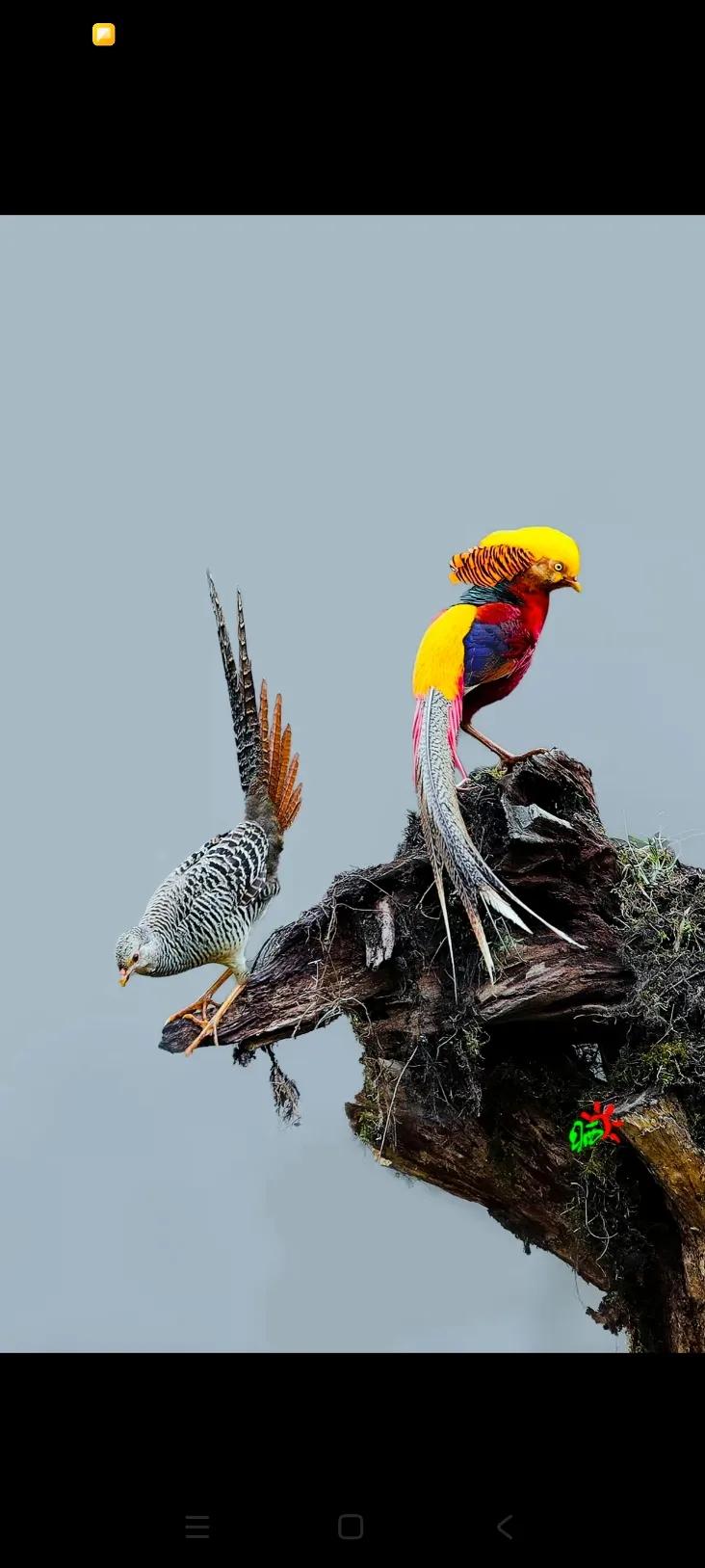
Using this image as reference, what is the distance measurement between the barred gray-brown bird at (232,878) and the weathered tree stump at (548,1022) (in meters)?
0.21

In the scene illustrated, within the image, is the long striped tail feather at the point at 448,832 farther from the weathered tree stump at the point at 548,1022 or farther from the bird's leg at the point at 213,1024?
the bird's leg at the point at 213,1024

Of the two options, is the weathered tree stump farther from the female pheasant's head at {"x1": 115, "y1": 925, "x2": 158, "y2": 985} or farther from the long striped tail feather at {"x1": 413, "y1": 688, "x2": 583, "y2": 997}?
the female pheasant's head at {"x1": 115, "y1": 925, "x2": 158, "y2": 985}

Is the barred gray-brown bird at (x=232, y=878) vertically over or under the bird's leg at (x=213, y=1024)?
over

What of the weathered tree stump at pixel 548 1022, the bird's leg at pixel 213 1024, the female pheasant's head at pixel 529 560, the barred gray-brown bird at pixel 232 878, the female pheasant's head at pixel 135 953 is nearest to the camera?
the female pheasant's head at pixel 135 953

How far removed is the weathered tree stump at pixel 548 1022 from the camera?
434 cm

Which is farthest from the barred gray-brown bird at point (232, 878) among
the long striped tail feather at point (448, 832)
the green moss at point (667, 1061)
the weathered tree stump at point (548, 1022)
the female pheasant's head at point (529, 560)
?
the green moss at point (667, 1061)

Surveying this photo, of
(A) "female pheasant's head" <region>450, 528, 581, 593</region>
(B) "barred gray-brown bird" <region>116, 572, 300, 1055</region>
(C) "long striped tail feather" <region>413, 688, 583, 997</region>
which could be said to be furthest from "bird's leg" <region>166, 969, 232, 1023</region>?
(A) "female pheasant's head" <region>450, 528, 581, 593</region>

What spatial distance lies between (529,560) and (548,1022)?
161 centimetres

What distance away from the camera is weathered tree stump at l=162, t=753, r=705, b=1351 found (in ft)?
14.3

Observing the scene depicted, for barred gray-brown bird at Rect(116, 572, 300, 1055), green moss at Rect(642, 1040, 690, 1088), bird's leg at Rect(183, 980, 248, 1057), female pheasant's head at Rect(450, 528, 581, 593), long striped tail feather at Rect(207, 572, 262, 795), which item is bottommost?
green moss at Rect(642, 1040, 690, 1088)

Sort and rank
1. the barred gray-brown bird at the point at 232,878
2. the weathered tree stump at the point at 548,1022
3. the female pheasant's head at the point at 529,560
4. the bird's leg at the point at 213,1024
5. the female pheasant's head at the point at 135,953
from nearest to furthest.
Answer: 1. the female pheasant's head at the point at 135,953
2. the barred gray-brown bird at the point at 232,878
3. the bird's leg at the point at 213,1024
4. the weathered tree stump at the point at 548,1022
5. the female pheasant's head at the point at 529,560

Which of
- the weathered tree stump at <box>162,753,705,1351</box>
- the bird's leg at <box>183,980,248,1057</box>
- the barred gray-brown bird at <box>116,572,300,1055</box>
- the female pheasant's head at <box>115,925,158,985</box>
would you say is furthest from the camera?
the weathered tree stump at <box>162,753,705,1351</box>

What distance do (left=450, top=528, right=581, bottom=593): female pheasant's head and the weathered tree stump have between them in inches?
24.9
